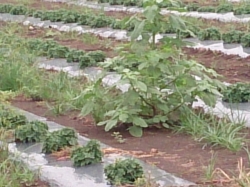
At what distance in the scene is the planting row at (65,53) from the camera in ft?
27.6

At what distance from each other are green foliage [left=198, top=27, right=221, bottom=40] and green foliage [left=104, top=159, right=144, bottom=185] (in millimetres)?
5388

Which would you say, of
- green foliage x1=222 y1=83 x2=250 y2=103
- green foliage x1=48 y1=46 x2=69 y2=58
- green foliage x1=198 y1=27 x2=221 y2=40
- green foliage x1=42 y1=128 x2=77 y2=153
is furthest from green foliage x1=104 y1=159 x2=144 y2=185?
green foliage x1=198 y1=27 x2=221 y2=40

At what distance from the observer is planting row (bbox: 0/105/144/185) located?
4326mm

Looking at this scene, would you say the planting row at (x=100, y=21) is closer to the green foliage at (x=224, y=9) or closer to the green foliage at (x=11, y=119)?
the green foliage at (x=11, y=119)

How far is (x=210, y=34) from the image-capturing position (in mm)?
9562

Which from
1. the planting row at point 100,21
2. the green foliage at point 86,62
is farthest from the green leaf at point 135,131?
the green foliage at point 86,62

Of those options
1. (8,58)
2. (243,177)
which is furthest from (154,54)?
(8,58)

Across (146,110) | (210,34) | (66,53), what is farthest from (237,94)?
(210,34)

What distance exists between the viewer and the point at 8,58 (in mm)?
8156

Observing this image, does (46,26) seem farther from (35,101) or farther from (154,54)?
(154,54)

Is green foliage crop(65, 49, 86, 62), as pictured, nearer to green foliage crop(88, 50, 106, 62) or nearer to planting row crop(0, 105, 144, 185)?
green foliage crop(88, 50, 106, 62)

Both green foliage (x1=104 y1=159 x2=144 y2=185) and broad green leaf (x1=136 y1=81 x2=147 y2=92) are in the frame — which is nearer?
green foliage (x1=104 y1=159 x2=144 y2=185)

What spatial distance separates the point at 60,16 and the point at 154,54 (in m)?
7.36

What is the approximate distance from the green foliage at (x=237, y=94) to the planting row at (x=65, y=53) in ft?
7.91
